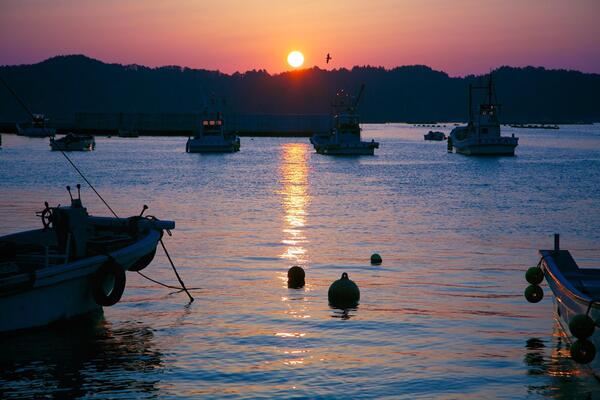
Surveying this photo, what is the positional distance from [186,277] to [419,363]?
9.67 m

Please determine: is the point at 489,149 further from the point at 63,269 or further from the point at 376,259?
the point at 63,269

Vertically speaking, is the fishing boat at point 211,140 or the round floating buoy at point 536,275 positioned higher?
the fishing boat at point 211,140

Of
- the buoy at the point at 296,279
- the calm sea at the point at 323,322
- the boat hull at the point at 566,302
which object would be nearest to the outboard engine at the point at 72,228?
the calm sea at the point at 323,322

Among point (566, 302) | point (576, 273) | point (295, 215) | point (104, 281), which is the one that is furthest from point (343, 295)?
point (295, 215)

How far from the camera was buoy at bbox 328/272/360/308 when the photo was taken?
64.6ft

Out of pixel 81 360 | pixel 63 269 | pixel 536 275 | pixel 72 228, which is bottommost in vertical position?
pixel 81 360

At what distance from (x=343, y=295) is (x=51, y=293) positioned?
667 cm

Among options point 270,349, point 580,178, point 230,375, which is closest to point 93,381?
point 230,375

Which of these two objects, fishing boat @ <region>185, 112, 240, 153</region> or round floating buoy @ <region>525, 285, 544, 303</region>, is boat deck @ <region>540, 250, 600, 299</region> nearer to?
round floating buoy @ <region>525, 285, 544, 303</region>

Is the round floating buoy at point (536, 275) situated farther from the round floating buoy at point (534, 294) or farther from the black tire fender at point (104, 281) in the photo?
the black tire fender at point (104, 281)

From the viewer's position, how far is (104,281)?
57.6 feet

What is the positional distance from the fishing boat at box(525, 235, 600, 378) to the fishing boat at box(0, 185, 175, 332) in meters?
8.77

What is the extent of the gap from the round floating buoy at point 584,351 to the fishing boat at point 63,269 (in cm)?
908

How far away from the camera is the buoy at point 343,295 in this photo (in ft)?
64.6
